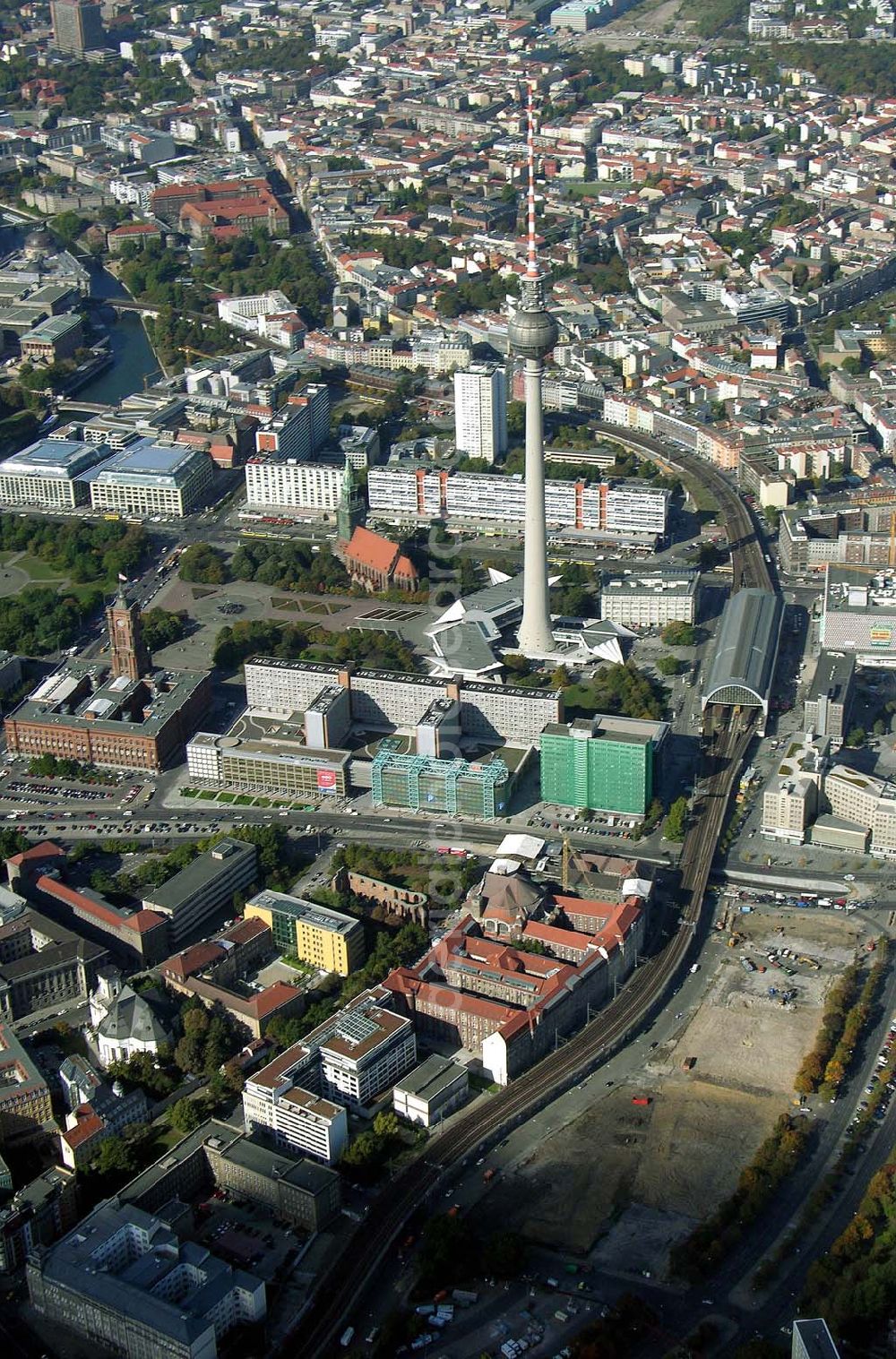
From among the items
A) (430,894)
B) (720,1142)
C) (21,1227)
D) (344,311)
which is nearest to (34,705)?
(430,894)

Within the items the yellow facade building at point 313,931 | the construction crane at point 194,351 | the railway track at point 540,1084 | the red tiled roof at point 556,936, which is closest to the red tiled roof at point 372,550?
the railway track at point 540,1084

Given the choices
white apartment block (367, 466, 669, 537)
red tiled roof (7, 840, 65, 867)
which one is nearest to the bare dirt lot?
red tiled roof (7, 840, 65, 867)

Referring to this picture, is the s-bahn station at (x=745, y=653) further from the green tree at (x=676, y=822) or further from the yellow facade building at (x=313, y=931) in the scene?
the yellow facade building at (x=313, y=931)

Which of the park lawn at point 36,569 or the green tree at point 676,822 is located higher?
the green tree at point 676,822

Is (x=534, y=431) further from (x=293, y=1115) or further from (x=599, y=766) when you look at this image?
(x=293, y=1115)

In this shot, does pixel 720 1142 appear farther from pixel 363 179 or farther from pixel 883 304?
pixel 363 179

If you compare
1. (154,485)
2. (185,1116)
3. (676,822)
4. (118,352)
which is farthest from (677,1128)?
(118,352)
